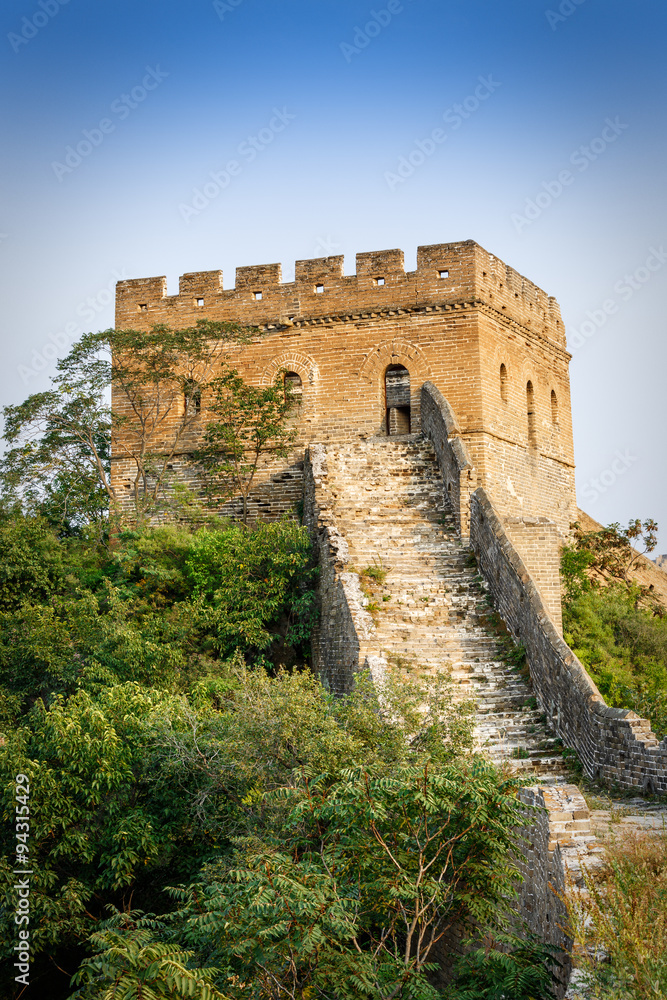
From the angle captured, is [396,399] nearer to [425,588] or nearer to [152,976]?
[425,588]

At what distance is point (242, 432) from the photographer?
21.1 m

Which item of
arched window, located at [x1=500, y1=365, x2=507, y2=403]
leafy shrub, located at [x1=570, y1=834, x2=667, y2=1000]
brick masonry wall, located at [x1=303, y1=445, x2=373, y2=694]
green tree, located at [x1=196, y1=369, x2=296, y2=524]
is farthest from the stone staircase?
leafy shrub, located at [x1=570, y1=834, x2=667, y2=1000]

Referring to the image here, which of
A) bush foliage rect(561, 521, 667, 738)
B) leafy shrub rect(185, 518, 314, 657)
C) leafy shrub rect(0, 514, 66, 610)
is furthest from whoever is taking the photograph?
leafy shrub rect(0, 514, 66, 610)

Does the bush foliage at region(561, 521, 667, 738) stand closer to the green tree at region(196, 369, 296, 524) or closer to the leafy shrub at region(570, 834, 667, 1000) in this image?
the green tree at region(196, 369, 296, 524)

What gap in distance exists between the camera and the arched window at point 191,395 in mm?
22203

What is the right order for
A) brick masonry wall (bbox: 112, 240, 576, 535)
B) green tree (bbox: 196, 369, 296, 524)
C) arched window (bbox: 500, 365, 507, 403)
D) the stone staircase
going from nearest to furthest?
the stone staircase < brick masonry wall (bbox: 112, 240, 576, 535) < green tree (bbox: 196, 369, 296, 524) < arched window (bbox: 500, 365, 507, 403)

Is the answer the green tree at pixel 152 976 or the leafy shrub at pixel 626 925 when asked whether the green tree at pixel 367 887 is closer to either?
the green tree at pixel 152 976

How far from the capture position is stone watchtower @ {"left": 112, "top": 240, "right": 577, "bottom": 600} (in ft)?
66.6

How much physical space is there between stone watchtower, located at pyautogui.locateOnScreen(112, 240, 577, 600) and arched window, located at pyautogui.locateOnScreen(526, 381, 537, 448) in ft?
0.10

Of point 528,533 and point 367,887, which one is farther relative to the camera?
point 528,533

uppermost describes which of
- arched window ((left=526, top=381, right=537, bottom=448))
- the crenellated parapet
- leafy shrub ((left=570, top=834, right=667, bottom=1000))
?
the crenellated parapet

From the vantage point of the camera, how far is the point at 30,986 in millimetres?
11094

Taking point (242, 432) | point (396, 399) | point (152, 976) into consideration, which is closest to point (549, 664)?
point (152, 976)

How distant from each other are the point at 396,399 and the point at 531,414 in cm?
368
